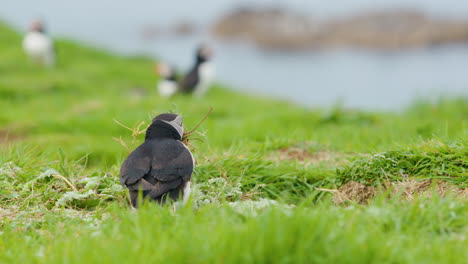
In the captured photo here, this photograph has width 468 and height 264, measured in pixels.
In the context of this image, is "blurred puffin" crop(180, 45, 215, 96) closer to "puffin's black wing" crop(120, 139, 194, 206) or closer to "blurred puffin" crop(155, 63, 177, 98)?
"blurred puffin" crop(155, 63, 177, 98)

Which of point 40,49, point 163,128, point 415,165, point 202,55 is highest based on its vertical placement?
point 163,128

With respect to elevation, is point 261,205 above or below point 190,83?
above

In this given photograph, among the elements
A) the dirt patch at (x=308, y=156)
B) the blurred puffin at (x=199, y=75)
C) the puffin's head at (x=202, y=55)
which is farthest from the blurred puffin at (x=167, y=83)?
the dirt patch at (x=308, y=156)

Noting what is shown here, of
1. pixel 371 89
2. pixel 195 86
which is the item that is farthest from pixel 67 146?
pixel 371 89

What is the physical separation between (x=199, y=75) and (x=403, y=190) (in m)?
9.83

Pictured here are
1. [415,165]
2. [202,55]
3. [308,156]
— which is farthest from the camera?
[202,55]

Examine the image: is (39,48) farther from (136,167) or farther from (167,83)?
(136,167)

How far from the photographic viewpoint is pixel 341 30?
26781 millimetres

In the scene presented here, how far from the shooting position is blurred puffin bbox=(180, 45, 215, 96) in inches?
511

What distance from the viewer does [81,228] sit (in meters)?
2.90

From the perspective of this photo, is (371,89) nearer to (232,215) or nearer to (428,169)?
(428,169)

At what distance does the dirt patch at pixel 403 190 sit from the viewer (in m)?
3.42

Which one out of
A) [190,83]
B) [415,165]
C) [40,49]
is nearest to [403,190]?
[415,165]

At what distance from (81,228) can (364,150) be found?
9.18 ft
